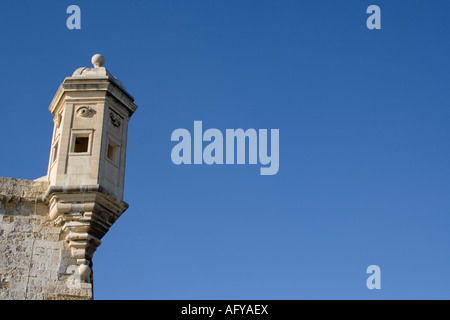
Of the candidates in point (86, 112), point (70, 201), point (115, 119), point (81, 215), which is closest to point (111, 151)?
point (115, 119)

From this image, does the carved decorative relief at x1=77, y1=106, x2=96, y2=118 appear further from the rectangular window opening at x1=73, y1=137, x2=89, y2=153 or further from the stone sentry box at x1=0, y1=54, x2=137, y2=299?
the rectangular window opening at x1=73, y1=137, x2=89, y2=153

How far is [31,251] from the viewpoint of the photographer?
567 inches

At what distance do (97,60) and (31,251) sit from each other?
12.8 feet

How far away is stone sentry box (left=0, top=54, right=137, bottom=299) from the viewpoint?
14.2 meters

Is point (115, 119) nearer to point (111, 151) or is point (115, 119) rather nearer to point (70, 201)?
point (111, 151)

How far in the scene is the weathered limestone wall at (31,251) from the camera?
14078 millimetres

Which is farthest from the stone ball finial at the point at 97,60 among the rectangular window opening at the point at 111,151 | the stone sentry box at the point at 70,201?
the rectangular window opening at the point at 111,151

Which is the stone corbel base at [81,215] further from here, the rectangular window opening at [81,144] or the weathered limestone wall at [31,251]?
the rectangular window opening at [81,144]

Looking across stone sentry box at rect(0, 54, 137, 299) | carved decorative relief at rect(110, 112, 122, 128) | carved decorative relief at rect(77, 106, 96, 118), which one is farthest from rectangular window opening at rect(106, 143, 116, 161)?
carved decorative relief at rect(77, 106, 96, 118)

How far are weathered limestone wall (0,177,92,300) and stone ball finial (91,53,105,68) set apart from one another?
8.34 feet
